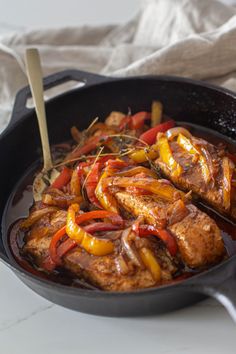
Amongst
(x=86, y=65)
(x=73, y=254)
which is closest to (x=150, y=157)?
(x=73, y=254)

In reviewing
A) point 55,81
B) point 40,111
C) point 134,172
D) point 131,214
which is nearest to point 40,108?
point 40,111

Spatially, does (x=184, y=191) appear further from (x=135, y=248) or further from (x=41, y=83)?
(x=41, y=83)

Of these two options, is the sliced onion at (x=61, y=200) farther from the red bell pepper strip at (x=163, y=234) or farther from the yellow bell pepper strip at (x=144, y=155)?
the red bell pepper strip at (x=163, y=234)

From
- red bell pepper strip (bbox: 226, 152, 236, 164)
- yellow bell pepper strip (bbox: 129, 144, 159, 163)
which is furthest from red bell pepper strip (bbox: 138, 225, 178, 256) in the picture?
red bell pepper strip (bbox: 226, 152, 236, 164)

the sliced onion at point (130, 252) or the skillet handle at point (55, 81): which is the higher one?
the skillet handle at point (55, 81)

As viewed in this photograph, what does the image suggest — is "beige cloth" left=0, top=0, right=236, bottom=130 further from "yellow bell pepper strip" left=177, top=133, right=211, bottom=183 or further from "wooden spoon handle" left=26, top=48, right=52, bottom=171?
"yellow bell pepper strip" left=177, top=133, right=211, bottom=183

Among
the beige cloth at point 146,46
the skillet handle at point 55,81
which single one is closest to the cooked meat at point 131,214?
the skillet handle at point 55,81
